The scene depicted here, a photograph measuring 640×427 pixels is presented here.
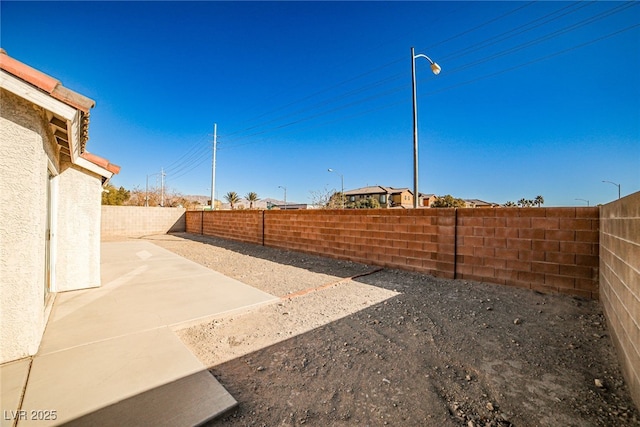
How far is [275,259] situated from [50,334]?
5281mm

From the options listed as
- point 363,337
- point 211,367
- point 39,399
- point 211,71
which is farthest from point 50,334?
point 211,71

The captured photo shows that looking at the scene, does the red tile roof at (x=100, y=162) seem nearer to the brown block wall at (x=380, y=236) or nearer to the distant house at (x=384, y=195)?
the brown block wall at (x=380, y=236)

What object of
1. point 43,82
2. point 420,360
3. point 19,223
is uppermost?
point 43,82

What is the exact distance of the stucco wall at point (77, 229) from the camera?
4.34m

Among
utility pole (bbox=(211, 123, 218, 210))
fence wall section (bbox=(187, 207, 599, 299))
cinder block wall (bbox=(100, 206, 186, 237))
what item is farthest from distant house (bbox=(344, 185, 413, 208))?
→ fence wall section (bbox=(187, 207, 599, 299))

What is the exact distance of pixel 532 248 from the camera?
4375 mm

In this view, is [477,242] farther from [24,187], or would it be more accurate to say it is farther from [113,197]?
[113,197]

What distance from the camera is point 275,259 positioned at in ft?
25.9

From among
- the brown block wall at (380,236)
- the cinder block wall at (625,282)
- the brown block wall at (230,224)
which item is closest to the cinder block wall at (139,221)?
the brown block wall at (230,224)

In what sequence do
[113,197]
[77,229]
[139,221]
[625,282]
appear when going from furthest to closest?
1. [113,197]
2. [139,221]
3. [77,229]
4. [625,282]

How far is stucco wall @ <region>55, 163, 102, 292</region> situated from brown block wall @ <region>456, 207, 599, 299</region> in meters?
6.88

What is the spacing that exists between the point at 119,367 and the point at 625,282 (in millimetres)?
4406

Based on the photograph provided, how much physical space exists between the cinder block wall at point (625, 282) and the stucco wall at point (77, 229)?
687 centimetres

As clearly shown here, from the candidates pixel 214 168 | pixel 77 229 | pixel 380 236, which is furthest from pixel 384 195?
pixel 77 229
